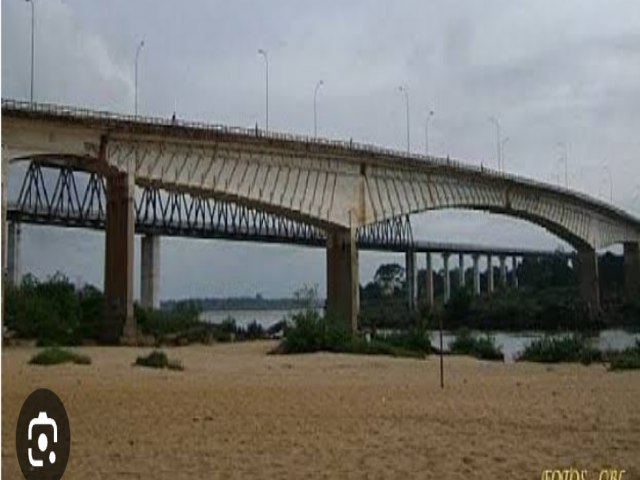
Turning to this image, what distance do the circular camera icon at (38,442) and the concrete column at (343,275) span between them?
2654 cm

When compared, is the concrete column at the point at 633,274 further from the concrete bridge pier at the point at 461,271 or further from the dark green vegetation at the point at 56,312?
the dark green vegetation at the point at 56,312

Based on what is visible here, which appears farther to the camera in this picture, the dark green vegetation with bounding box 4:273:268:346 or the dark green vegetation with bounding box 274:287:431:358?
the dark green vegetation with bounding box 274:287:431:358

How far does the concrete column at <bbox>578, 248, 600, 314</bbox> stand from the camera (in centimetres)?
2420

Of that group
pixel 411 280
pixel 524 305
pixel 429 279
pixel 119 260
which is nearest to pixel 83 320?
pixel 119 260

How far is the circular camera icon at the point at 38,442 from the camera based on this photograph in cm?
313

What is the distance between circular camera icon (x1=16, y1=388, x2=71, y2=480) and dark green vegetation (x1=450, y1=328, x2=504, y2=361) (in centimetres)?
1727

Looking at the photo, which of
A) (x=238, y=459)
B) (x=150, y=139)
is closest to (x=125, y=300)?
(x=150, y=139)

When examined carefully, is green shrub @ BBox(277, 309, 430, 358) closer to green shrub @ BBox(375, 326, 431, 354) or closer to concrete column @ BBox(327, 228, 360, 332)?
green shrub @ BBox(375, 326, 431, 354)

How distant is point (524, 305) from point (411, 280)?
5349 mm

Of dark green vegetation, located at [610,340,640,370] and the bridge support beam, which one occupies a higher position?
the bridge support beam

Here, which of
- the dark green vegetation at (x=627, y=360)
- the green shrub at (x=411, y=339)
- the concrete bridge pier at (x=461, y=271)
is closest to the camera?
the dark green vegetation at (x=627, y=360)

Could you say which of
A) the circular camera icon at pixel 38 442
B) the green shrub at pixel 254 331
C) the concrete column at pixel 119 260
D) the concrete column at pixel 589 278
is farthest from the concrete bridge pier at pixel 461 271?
the circular camera icon at pixel 38 442

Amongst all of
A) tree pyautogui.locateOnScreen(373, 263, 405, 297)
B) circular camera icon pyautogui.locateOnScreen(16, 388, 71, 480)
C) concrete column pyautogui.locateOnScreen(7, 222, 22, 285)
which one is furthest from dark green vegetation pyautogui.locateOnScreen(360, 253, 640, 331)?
circular camera icon pyautogui.locateOnScreen(16, 388, 71, 480)

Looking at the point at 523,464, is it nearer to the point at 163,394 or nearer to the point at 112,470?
the point at 112,470
